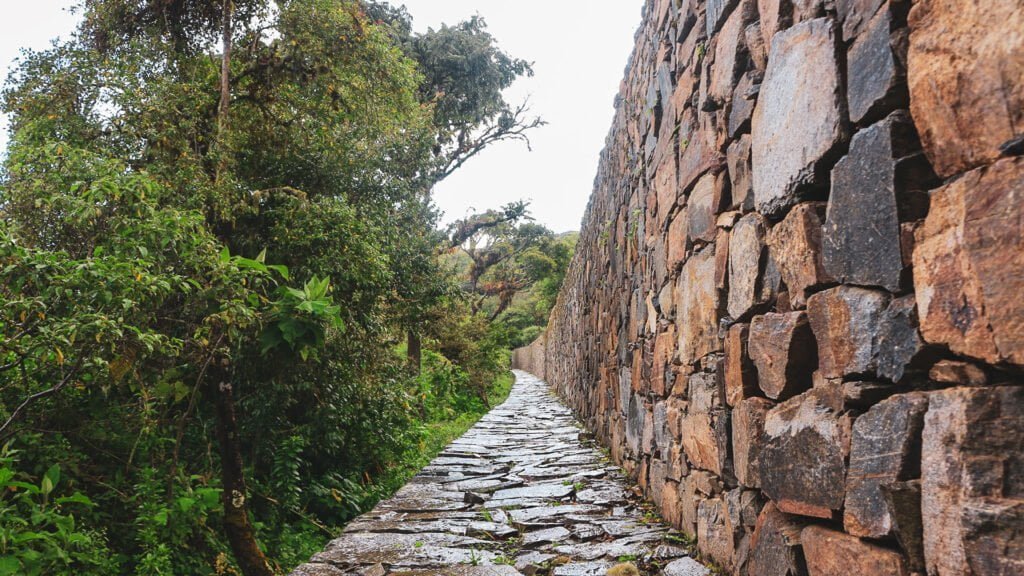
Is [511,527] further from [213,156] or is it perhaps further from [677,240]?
[213,156]

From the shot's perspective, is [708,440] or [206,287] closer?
[708,440]

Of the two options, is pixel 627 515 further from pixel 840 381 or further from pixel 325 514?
pixel 325 514

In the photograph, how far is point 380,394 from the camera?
5.53 meters

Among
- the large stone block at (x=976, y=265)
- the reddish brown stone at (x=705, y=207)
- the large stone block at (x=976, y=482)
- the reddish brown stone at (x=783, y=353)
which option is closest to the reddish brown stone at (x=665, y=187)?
the reddish brown stone at (x=705, y=207)

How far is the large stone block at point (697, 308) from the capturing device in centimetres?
250


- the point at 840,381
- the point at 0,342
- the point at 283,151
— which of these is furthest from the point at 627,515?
the point at 283,151

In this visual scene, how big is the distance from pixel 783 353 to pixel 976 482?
740 millimetres

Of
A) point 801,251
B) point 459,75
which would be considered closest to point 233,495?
point 801,251

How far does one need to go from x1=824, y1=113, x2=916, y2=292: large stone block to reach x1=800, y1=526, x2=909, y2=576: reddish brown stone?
0.55 metres

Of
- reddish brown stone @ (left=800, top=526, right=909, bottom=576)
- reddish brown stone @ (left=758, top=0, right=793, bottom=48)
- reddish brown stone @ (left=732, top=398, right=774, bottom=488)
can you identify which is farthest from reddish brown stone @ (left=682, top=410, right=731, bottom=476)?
reddish brown stone @ (left=758, top=0, right=793, bottom=48)

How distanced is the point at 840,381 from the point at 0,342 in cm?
292

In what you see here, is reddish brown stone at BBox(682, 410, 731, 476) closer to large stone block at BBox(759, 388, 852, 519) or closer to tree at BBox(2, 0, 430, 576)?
large stone block at BBox(759, 388, 852, 519)

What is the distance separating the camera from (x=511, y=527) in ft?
10.9

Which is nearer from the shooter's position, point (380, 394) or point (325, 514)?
point (325, 514)
